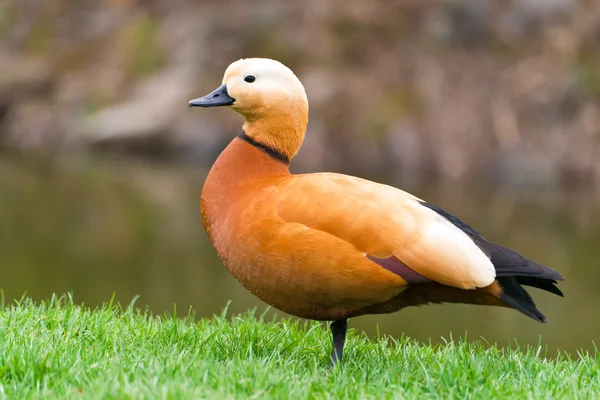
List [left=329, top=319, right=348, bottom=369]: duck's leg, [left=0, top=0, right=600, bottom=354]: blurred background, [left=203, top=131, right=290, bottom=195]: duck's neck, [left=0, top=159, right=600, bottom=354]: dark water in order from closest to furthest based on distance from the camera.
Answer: [left=329, top=319, right=348, bottom=369]: duck's leg, [left=203, top=131, right=290, bottom=195]: duck's neck, [left=0, top=159, right=600, bottom=354]: dark water, [left=0, top=0, right=600, bottom=354]: blurred background

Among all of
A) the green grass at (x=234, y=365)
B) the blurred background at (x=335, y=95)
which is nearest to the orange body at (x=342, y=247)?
the green grass at (x=234, y=365)

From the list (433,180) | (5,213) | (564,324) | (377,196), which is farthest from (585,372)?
(433,180)

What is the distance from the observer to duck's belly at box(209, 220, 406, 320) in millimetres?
3646

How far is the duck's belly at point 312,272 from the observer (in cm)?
365

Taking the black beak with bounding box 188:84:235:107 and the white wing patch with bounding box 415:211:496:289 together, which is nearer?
the white wing patch with bounding box 415:211:496:289

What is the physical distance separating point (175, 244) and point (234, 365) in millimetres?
11085

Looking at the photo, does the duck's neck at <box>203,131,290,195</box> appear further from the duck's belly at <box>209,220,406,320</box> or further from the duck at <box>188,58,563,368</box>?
the duck's belly at <box>209,220,406,320</box>

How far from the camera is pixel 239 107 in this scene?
415 centimetres

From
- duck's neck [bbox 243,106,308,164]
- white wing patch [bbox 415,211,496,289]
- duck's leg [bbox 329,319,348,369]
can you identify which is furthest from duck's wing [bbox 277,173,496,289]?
duck's leg [bbox 329,319,348,369]

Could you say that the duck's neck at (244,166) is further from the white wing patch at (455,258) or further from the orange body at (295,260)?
the white wing patch at (455,258)

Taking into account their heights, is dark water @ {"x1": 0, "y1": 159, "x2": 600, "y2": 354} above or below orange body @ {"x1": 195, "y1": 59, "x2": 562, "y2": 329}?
below

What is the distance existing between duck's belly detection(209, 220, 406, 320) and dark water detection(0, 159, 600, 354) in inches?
A: 237

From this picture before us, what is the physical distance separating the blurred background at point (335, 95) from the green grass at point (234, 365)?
1393 centimetres

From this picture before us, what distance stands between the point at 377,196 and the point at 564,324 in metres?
7.83
